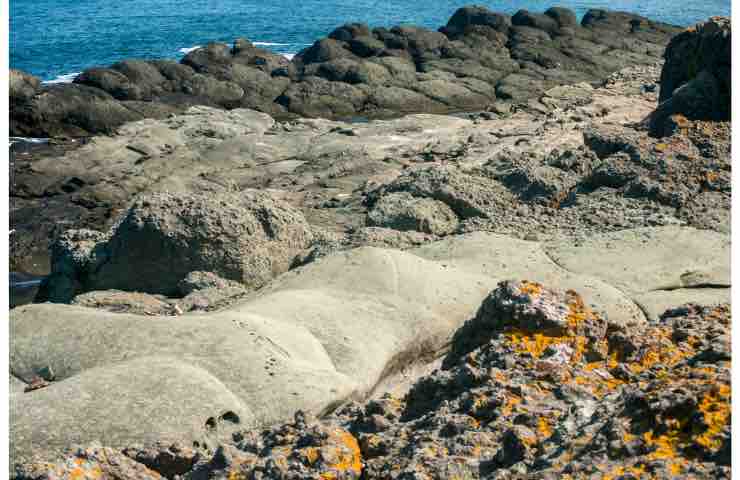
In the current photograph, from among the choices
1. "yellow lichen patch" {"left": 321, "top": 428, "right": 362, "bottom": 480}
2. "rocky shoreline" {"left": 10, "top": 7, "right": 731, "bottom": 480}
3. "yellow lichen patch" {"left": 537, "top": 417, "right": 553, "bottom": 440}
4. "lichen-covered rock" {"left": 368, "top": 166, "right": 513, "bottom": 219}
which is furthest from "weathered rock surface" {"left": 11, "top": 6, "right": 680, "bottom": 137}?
"yellow lichen patch" {"left": 537, "top": 417, "right": 553, "bottom": 440}

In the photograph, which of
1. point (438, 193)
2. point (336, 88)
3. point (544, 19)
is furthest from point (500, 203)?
point (544, 19)

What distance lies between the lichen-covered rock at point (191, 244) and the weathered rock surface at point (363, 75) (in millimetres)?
19002

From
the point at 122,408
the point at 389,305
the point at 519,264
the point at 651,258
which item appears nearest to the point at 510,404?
the point at 122,408

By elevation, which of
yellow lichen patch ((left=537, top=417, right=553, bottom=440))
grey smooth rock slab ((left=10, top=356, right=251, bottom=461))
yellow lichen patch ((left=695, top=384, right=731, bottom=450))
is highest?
yellow lichen patch ((left=695, top=384, right=731, bottom=450))

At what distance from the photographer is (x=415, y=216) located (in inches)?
480

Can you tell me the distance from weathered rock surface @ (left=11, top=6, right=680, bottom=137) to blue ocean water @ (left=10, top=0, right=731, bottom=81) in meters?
11.9

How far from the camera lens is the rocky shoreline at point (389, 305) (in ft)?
12.9

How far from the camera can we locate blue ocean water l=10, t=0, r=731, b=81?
55562 mm

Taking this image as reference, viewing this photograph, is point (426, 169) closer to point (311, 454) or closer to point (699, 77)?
point (699, 77)

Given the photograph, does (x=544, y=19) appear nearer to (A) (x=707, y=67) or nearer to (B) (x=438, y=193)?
(A) (x=707, y=67)

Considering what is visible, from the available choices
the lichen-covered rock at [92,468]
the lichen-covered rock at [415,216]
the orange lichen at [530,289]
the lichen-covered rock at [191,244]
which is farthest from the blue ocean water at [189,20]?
the lichen-covered rock at [92,468]

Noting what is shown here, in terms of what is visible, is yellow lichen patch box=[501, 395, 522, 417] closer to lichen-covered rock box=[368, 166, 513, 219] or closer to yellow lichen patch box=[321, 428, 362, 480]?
yellow lichen patch box=[321, 428, 362, 480]

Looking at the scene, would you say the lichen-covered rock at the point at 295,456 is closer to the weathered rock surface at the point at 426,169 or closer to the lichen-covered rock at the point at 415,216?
the weathered rock surface at the point at 426,169

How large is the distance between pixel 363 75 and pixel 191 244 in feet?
86.1
